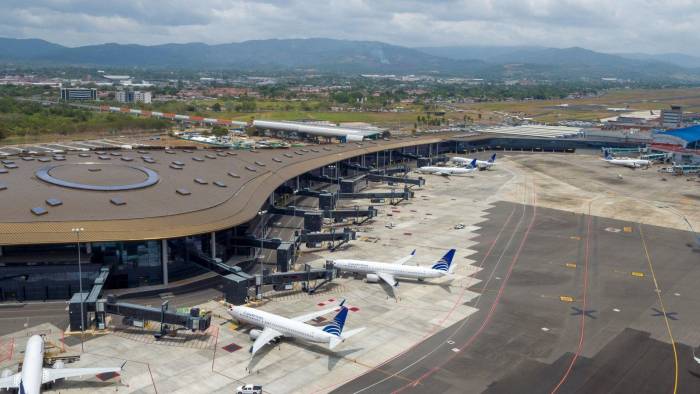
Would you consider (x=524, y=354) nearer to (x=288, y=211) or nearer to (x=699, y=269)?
(x=699, y=269)

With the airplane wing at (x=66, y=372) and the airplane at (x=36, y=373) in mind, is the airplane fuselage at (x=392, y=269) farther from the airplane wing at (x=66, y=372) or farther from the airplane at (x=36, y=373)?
the airplane wing at (x=66, y=372)

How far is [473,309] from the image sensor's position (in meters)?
74.8

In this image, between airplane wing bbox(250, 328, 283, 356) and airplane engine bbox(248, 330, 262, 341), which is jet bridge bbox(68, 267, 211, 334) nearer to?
airplane engine bbox(248, 330, 262, 341)

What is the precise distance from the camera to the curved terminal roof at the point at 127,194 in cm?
7556

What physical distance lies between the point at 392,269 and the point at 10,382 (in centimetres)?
4984

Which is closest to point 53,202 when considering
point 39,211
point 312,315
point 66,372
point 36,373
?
point 39,211

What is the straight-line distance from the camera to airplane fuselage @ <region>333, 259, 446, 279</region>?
273 feet

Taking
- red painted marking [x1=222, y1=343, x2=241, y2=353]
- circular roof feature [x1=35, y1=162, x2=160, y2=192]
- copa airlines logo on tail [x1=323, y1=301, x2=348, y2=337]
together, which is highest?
circular roof feature [x1=35, y1=162, x2=160, y2=192]

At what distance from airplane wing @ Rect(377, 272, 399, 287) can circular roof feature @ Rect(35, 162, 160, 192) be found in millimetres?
41315

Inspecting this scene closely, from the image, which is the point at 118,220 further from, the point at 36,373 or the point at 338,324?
the point at 338,324

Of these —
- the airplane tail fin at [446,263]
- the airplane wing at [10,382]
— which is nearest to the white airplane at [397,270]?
the airplane tail fin at [446,263]

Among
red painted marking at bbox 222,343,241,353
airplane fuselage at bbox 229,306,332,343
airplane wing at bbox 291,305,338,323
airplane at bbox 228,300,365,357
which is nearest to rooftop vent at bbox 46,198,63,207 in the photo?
airplane at bbox 228,300,365,357

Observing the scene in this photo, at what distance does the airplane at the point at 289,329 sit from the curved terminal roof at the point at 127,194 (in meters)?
19.3

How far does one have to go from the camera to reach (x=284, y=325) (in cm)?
6359
